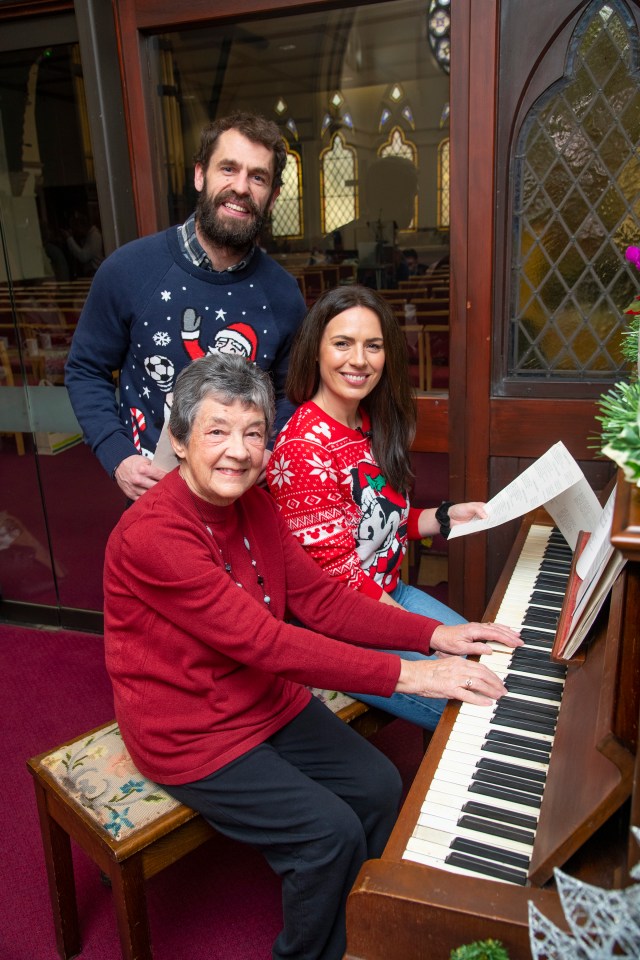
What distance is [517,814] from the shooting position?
1196 millimetres

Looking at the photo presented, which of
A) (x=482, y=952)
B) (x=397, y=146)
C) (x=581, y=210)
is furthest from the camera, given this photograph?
(x=397, y=146)

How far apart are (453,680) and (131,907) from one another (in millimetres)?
819

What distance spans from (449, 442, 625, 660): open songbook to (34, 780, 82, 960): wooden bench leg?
120cm

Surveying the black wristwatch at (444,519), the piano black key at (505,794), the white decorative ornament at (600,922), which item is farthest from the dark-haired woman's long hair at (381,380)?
the white decorative ornament at (600,922)

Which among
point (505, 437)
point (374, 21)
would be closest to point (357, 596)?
point (505, 437)

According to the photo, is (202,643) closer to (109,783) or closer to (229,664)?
(229,664)

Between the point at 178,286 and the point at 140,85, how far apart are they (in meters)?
1.00

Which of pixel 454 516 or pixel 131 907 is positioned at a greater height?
pixel 454 516

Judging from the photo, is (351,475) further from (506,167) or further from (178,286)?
(506,167)

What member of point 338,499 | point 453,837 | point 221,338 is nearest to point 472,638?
point 338,499

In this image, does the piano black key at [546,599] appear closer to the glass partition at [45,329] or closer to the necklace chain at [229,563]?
the necklace chain at [229,563]

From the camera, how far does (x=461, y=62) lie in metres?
2.31

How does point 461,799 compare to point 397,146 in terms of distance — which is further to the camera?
point 397,146

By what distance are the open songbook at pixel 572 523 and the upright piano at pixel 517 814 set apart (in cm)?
5
